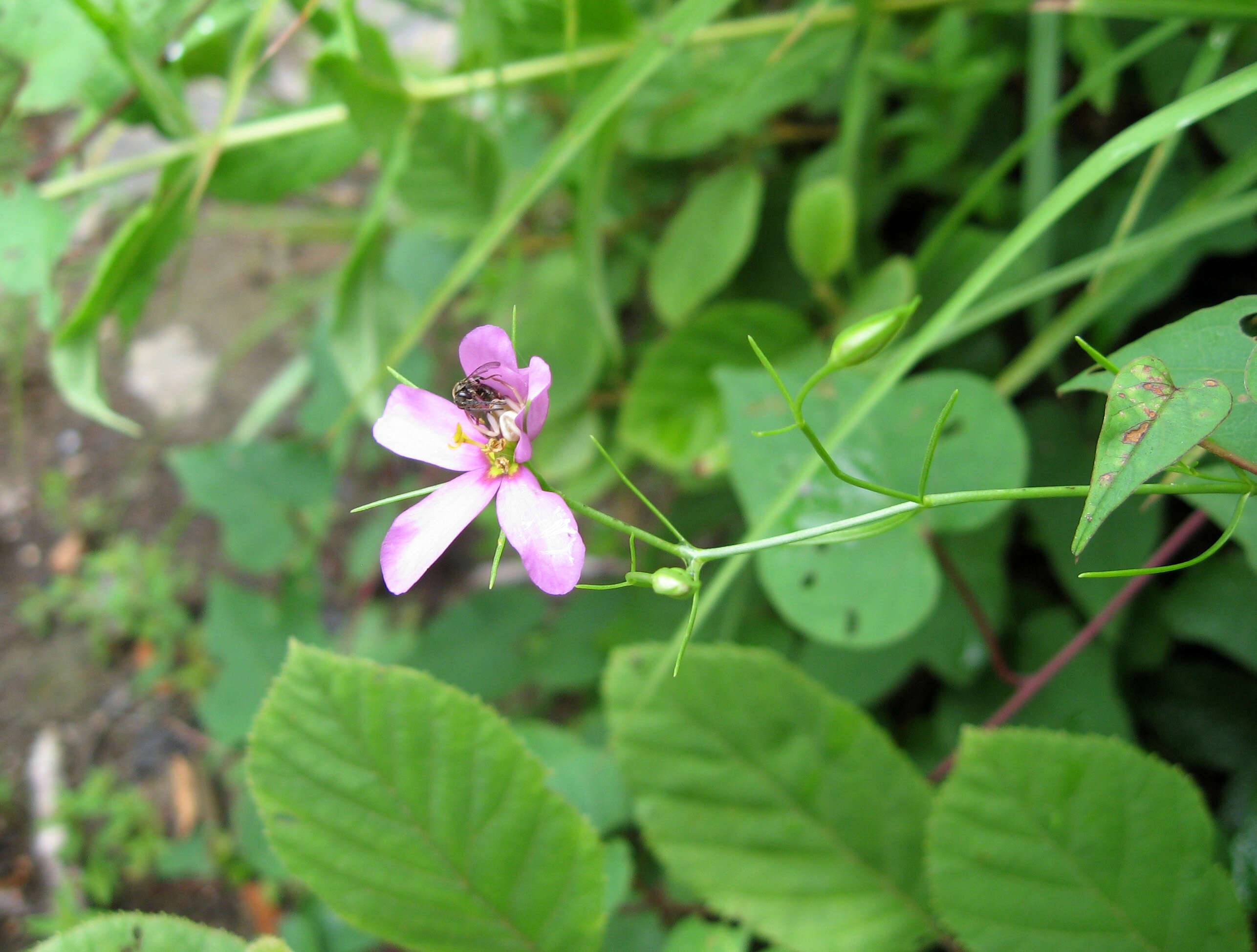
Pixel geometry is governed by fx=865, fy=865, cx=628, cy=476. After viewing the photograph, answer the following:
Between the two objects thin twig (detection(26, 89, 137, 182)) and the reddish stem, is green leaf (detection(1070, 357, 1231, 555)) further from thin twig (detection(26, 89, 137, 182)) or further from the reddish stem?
thin twig (detection(26, 89, 137, 182))

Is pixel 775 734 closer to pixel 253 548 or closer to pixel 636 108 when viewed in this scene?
pixel 636 108

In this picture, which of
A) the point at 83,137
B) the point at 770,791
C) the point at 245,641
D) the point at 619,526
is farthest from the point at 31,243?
the point at 770,791

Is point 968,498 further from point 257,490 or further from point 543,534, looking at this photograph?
point 257,490

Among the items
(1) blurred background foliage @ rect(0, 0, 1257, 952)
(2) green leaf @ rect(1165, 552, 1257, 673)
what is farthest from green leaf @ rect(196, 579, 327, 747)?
(2) green leaf @ rect(1165, 552, 1257, 673)

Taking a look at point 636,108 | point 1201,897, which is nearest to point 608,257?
point 636,108

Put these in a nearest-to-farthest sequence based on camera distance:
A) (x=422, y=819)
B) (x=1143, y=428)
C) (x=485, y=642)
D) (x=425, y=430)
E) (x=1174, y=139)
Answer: (x=1143, y=428) → (x=425, y=430) → (x=422, y=819) → (x=1174, y=139) → (x=485, y=642)

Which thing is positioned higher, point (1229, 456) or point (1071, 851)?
point (1229, 456)

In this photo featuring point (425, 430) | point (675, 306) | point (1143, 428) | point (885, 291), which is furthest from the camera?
point (675, 306)
